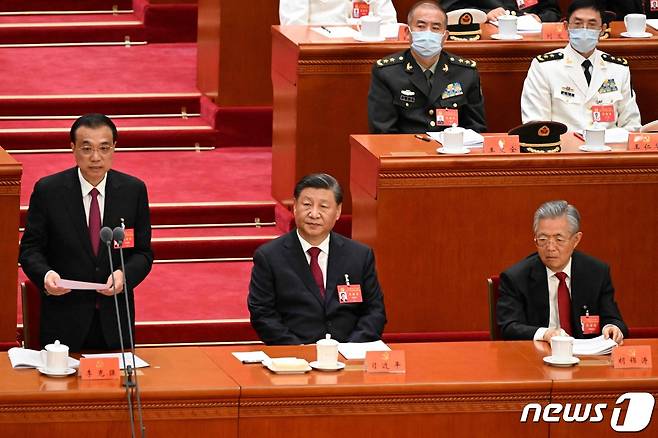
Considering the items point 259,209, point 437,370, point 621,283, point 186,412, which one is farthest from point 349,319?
point 259,209

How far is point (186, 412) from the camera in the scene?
4418mm

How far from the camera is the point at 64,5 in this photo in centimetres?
901

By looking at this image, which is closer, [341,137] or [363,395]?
[363,395]

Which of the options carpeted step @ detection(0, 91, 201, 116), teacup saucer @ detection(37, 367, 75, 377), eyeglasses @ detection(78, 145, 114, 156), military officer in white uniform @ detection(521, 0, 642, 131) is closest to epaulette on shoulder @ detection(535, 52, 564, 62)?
military officer in white uniform @ detection(521, 0, 642, 131)

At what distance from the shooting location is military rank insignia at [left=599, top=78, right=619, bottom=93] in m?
6.88

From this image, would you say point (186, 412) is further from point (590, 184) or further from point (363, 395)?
point (590, 184)

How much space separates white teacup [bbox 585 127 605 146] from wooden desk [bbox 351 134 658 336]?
0.07 metres

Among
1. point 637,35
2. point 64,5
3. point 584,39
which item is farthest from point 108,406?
point 64,5

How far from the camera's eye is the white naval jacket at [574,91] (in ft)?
22.4

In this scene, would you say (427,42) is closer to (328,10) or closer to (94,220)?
(328,10)

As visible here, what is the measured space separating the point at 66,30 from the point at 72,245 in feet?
12.4

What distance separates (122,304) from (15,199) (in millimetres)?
593

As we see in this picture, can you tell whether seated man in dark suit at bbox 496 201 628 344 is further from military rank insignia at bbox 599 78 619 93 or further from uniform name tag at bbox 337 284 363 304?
military rank insignia at bbox 599 78 619 93

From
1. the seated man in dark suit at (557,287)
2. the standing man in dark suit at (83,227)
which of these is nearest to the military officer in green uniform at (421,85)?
the seated man in dark suit at (557,287)
